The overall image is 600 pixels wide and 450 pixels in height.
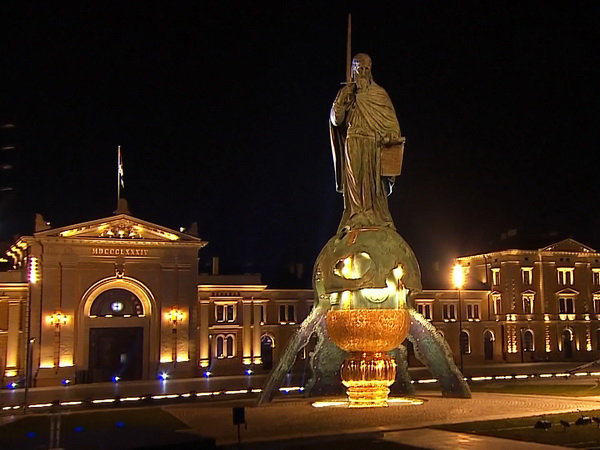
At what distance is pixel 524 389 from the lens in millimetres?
34719

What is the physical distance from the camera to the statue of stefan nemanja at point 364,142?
82.7ft

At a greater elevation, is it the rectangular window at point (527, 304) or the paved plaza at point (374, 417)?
the rectangular window at point (527, 304)

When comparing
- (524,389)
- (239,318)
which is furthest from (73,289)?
(524,389)

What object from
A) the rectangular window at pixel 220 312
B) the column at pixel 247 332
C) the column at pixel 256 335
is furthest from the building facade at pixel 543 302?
the rectangular window at pixel 220 312

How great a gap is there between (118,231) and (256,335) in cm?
1374

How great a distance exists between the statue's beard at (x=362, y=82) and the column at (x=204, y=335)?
109 feet

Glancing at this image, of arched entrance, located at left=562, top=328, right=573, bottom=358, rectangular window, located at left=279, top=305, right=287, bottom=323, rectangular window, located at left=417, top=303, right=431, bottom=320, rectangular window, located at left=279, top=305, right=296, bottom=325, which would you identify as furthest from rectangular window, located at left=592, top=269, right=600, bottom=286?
rectangular window, located at left=279, top=305, right=287, bottom=323

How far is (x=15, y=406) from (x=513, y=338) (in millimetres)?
45690

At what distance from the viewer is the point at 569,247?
69.6m

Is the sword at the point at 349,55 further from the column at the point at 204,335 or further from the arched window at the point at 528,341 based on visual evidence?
the arched window at the point at 528,341

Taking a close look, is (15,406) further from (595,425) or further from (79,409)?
(595,425)

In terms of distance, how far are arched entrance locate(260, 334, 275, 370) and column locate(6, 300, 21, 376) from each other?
1808 cm

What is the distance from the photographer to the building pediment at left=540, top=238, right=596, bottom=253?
6881 centimetres

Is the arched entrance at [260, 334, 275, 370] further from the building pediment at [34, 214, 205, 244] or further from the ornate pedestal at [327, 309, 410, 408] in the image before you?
the ornate pedestal at [327, 309, 410, 408]
